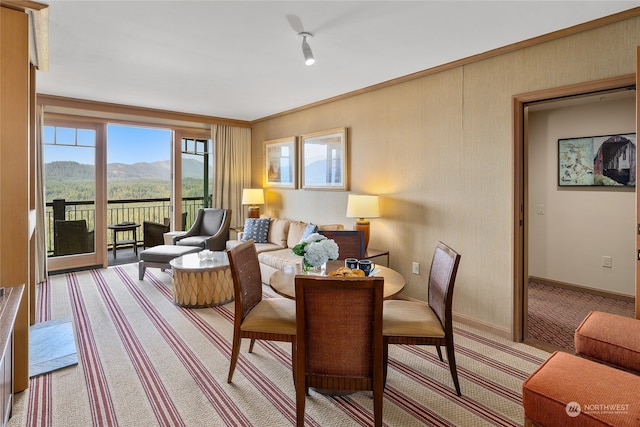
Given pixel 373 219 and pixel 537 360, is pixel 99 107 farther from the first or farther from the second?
pixel 537 360

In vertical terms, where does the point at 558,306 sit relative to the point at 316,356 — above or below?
below

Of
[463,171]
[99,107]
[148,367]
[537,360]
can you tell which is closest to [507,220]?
[463,171]

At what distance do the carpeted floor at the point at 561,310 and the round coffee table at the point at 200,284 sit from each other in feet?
10.1

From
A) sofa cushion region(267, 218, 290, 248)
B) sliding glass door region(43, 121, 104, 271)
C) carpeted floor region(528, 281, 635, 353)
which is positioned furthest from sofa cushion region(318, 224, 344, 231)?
sliding glass door region(43, 121, 104, 271)

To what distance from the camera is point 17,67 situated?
2.18 metres

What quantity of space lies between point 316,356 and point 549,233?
418 cm

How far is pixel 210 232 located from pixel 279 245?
1340mm

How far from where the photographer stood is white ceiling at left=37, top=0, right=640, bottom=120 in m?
2.37

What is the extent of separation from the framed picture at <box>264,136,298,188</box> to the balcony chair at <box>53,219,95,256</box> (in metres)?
2.87

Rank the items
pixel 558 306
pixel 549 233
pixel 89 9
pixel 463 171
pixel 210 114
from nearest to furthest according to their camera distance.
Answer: pixel 89 9, pixel 463 171, pixel 558 306, pixel 549 233, pixel 210 114

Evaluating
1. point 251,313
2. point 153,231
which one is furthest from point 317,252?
point 153,231

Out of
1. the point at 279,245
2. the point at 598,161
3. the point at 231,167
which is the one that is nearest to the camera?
the point at 598,161

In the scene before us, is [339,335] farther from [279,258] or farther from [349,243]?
[279,258]

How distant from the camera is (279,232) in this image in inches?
207
